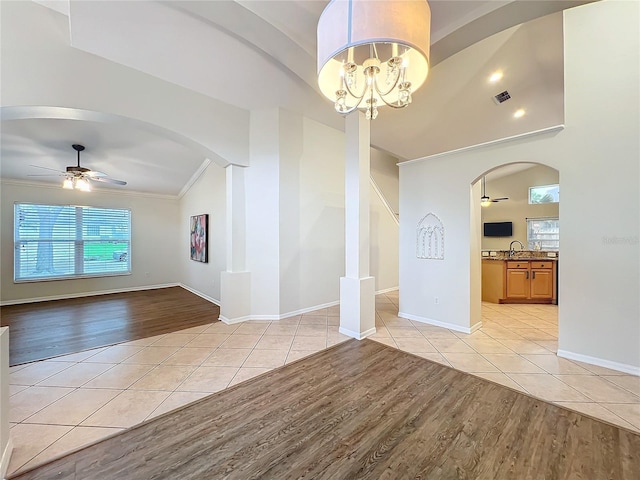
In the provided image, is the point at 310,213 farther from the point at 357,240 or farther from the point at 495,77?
the point at 495,77

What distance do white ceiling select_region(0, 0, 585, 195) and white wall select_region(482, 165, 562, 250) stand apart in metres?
3.59

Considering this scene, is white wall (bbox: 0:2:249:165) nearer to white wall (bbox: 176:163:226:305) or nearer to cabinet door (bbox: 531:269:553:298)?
white wall (bbox: 176:163:226:305)

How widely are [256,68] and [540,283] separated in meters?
6.59

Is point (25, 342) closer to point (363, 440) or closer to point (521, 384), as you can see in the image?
point (363, 440)

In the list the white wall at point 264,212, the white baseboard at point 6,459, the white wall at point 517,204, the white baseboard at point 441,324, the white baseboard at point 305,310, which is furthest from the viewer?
the white wall at point 517,204

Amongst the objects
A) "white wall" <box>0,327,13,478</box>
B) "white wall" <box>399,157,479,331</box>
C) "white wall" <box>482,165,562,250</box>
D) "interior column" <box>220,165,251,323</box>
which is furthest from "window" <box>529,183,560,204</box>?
"white wall" <box>0,327,13,478</box>

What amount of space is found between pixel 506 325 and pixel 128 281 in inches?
339

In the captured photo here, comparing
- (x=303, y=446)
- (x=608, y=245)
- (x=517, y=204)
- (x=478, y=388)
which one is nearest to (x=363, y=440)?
(x=303, y=446)

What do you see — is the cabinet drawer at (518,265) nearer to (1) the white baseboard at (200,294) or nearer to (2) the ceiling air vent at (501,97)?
(2) the ceiling air vent at (501,97)

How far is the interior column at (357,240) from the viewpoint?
3.59 m

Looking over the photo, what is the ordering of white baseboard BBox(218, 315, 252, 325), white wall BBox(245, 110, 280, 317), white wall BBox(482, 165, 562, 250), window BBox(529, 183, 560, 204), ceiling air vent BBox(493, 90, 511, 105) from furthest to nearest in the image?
white wall BBox(482, 165, 562, 250), window BBox(529, 183, 560, 204), ceiling air vent BBox(493, 90, 511, 105), white wall BBox(245, 110, 280, 317), white baseboard BBox(218, 315, 252, 325)

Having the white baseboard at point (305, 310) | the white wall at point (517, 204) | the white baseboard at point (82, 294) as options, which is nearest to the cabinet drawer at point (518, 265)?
the white baseboard at point (305, 310)

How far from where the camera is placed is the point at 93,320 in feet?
14.4

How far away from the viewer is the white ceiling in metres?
2.49
